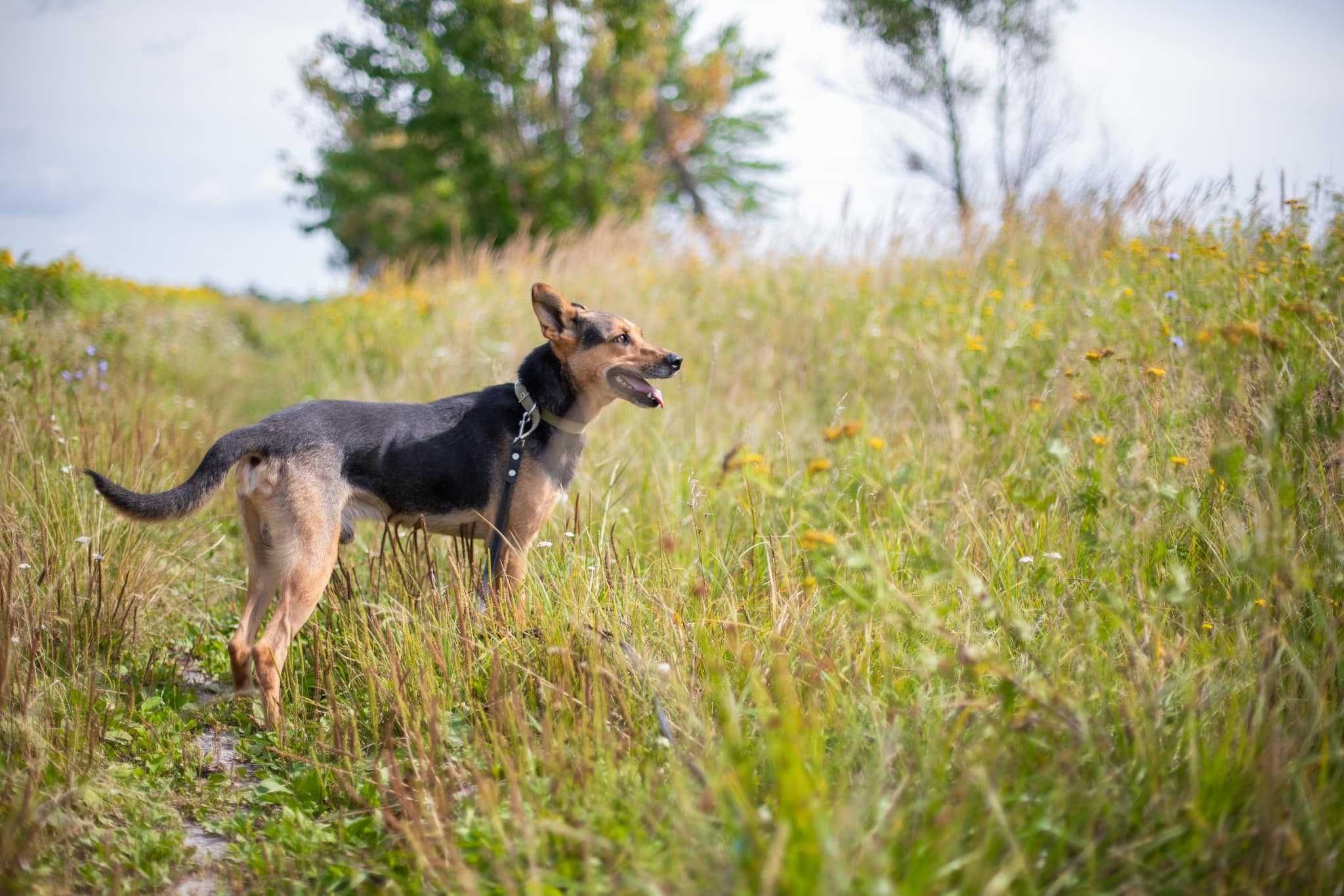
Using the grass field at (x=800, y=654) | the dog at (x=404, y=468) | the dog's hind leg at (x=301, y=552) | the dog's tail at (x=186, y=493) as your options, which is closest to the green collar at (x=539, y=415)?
the dog at (x=404, y=468)

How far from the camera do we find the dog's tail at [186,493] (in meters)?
2.85

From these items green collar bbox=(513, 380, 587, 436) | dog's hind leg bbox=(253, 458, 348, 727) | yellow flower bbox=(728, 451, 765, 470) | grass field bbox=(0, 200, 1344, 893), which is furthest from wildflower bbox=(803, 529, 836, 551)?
dog's hind leg bbox=(253, 458, 348, 727)

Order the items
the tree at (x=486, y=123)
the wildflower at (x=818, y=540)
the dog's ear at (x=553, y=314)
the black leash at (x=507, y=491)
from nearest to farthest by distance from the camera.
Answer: the wildflower at (x=818, y=540), the black leash at (x=507, y=491), the dog's ear at (x=553, y=314), the tree at (x=486, y=123)

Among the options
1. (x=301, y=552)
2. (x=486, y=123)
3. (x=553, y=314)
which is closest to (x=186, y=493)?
(x=301, y=552)

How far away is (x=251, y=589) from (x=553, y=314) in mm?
1802

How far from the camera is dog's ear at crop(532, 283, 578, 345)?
3.84 m

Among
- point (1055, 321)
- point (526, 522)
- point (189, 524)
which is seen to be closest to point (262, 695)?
point (526, 522)

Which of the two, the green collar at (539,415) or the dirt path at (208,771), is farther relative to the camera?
the green collar at (539,415)

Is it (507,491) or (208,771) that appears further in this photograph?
(507,491)

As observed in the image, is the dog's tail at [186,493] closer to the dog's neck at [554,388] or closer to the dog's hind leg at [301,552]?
the dog's hind leg at [301,552]

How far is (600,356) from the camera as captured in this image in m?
3.86

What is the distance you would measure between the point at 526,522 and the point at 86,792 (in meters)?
1.77

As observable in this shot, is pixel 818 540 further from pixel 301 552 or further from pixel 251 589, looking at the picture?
pixel 251 589

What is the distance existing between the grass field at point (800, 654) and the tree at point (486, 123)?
12.1 m
